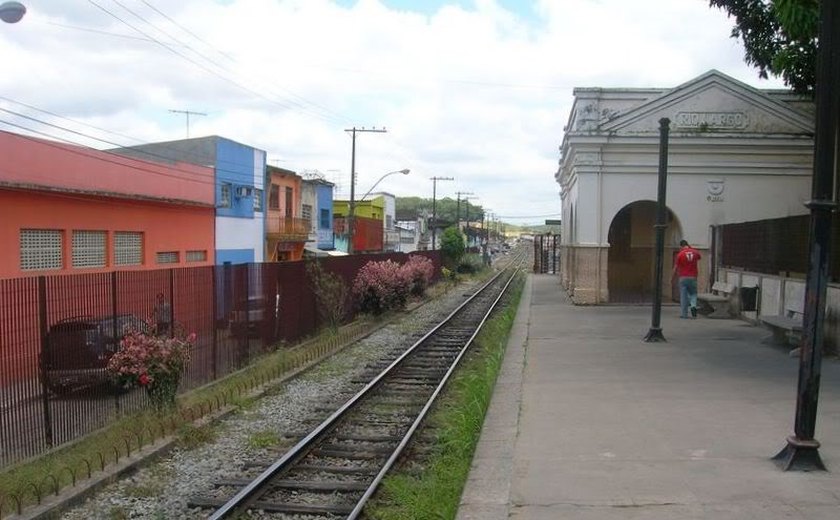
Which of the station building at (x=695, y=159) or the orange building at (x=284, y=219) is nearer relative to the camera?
the station building at (x=695, y=159)

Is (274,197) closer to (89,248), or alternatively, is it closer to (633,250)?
(89,248)

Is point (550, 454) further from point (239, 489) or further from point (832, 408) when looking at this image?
point (832, 408)

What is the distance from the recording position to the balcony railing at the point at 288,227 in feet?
130

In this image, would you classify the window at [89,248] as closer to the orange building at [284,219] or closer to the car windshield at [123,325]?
the car windshield at [123,325]

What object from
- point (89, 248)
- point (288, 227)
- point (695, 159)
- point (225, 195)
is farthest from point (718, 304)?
point (288, 227)

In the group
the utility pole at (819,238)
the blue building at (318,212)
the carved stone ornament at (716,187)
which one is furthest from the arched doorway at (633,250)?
the blue building at (318,212)

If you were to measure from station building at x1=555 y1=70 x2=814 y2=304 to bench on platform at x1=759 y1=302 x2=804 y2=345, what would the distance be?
8590 millimetres

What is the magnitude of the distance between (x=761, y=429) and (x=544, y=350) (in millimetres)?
6175

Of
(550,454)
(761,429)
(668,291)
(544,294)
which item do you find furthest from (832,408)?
(544,294)

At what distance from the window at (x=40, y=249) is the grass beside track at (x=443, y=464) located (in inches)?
488

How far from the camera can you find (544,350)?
1322cm

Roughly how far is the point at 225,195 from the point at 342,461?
89.1 ft

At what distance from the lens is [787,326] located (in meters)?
11.6

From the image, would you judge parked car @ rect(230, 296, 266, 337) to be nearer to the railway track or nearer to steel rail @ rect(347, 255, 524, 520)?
the railway track
